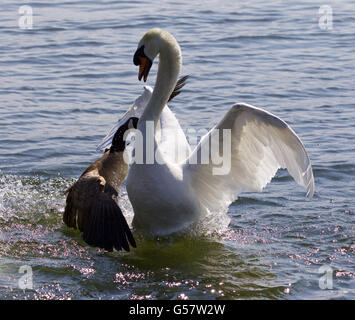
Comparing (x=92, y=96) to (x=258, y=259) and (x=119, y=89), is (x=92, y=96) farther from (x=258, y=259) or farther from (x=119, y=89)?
(x=258, y=259)

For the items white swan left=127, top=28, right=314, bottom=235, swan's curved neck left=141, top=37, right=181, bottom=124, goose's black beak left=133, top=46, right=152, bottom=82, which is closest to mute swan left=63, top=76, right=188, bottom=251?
white swan left=127, top=28, right=314, bottom=235

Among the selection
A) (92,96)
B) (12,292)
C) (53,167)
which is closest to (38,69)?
(92,96)

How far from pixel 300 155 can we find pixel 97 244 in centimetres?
186

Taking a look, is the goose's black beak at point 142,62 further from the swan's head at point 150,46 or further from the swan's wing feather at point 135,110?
the swan's wing feather at point 135,110

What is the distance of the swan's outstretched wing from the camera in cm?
652

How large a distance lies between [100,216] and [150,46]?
161 cm

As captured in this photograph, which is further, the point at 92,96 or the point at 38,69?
the point at 38,69

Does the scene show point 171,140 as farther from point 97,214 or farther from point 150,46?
point 97,214

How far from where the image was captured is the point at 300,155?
6.56 meters

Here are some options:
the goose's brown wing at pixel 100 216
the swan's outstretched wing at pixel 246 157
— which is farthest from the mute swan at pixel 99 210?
the swan's outstretched wing at pixel 246 157

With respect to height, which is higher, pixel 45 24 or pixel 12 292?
pixel 45 24

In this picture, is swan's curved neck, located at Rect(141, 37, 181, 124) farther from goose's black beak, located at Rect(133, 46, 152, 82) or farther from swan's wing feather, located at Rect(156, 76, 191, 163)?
swan's wing feather, located at Rect(156, 76, 191, 163)
